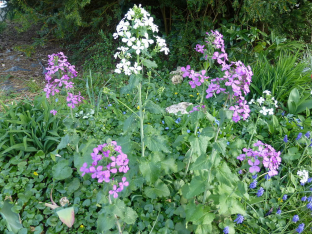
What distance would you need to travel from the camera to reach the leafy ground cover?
1358 mm

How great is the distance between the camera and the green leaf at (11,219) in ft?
4.93

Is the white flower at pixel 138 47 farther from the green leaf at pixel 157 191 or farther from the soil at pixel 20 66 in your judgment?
the soil at pixel 20 66

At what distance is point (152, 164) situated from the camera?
1527 millimetres

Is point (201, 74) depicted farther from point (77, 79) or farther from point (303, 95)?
point (77, 79)

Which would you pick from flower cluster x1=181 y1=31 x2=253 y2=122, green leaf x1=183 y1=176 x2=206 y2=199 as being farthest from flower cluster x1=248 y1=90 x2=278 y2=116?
green leaf x1=183 y1=176 x2=206 y2=199

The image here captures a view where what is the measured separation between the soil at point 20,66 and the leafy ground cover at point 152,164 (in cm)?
101

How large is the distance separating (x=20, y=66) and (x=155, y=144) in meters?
3.56

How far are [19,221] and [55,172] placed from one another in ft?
1.22

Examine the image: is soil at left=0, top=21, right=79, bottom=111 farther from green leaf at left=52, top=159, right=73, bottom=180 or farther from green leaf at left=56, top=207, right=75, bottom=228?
green leaf at left=56, top=207, right=75, bottom=228

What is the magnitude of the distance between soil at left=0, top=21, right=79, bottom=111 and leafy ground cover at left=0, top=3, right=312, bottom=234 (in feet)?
3.30

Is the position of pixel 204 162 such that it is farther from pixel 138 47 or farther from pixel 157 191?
pixel 138 47

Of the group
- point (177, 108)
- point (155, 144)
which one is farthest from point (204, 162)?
point (177, 108)

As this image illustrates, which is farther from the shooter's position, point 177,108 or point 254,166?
point 177,108

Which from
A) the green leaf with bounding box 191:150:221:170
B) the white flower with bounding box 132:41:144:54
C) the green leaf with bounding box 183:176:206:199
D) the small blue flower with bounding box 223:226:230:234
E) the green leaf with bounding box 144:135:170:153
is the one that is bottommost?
the small blue flower with bounding box 223:226:230:234
